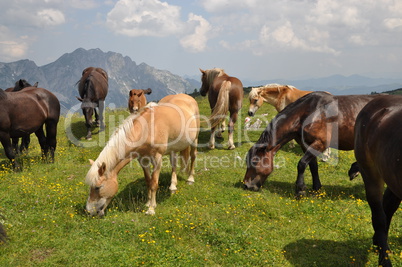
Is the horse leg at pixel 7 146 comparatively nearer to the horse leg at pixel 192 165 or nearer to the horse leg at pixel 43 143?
the horse leg at pixel 43 143

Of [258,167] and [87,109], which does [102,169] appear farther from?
[87,109]

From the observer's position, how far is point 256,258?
16.4 feet

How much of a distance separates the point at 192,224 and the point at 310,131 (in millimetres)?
A: 4113

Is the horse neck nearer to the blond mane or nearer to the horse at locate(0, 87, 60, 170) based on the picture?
the blond mane

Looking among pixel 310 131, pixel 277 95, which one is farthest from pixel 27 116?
pixel 277 95

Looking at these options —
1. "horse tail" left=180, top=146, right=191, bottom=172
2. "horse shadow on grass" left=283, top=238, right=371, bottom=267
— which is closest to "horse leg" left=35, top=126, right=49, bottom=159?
"horse tail" left=180, top=146, right=191, bottom=172

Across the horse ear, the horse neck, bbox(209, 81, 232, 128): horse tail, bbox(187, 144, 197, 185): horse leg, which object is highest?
bbox(209, 81, 232, 128): horse tail

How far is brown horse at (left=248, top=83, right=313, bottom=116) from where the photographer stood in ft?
43.6

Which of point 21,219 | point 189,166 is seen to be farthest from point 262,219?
point 21,219

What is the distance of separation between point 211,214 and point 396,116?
14.2 ft

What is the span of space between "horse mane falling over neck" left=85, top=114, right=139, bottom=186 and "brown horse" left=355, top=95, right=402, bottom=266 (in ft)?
16.0

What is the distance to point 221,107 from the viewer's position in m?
11.9

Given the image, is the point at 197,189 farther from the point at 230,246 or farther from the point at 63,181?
the point at 63,181

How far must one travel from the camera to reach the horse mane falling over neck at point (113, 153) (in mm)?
6207
